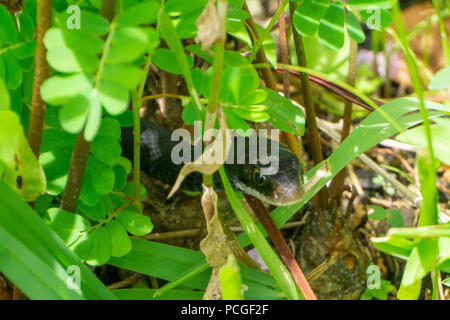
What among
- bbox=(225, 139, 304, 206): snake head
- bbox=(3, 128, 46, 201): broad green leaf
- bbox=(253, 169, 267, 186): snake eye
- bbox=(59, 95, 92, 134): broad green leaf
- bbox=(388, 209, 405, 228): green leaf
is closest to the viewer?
bbox=(59, 95, 92, 134): broad green leaf

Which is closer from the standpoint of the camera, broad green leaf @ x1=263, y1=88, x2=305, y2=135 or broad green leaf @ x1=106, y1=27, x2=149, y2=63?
broad green leaf @ x1=106, y1=27, x2=149, y2=63

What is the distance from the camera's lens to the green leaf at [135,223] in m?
1.17

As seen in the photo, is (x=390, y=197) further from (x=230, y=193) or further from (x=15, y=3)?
(x=15, y=3)

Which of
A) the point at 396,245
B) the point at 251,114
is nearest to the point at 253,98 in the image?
the point at 251,114

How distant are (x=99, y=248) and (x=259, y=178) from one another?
0.55 m

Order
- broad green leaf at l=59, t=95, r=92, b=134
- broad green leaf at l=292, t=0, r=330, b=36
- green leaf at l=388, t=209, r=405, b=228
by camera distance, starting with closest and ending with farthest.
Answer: broad green leaf at l=59, t=95, r=92, b=134 → broad green leaf at l=292, t=0, r=330, b=36 → green leaf at l=388, t=209, r=405, b=228

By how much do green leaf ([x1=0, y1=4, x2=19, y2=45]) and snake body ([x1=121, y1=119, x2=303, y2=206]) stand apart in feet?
2.28

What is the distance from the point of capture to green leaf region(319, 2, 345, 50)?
3.86 feet

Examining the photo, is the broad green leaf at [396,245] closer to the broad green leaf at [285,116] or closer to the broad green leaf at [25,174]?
the broad green leaf at [285,116]

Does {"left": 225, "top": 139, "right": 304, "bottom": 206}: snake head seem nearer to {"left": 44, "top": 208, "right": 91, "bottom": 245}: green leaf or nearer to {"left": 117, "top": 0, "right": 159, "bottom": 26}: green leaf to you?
{"left": 44, "top": 208, "right": 91, "bottom": 245}: green leaf

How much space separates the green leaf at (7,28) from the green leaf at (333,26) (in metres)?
0.70

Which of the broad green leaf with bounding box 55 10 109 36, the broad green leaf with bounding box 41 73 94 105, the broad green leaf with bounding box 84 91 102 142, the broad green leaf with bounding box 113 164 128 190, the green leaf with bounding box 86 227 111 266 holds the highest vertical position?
the broad green leaf with bounding box 55 10 109 36

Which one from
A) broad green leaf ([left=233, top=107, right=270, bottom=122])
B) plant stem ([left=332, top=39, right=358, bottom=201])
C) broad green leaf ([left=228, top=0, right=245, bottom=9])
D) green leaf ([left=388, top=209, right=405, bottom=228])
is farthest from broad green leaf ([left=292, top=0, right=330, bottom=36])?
green leaf ([left=388, top=209, right=405, bottom=228])
